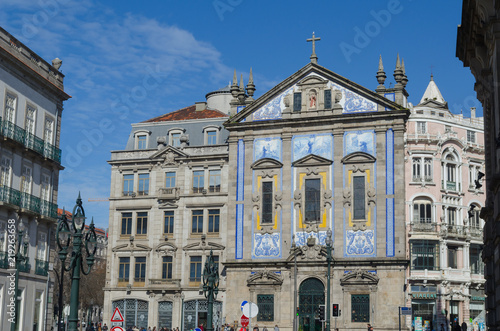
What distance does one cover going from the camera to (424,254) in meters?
58.1

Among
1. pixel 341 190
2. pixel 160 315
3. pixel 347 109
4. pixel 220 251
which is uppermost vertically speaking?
pixel 347 109

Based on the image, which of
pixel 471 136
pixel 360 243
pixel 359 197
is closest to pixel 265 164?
pixel 359 197

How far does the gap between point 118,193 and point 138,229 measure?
3.60 metres

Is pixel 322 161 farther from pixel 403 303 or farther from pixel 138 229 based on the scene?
pixel 138 229

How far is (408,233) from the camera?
193 ft

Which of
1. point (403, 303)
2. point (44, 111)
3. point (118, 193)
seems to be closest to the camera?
point (44, 111)

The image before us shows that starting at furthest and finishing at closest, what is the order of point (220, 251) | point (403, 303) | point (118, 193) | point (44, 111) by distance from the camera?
1. point (118, 193)
2. point (220, 251)
3. point (403, 303)
4. point (44, 111)

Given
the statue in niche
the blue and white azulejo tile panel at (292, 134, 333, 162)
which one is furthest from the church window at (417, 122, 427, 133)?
the statue in niche

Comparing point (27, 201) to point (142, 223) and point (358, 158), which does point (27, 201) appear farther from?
point (358, 158)

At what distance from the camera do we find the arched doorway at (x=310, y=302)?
172ft

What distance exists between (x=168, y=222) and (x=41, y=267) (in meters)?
21.5

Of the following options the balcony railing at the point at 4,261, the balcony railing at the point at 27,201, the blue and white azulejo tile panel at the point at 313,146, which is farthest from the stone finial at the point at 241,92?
the balcony railing at the point at 4,261

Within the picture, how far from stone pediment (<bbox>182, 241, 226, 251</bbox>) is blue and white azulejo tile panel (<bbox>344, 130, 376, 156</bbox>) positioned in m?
12.7

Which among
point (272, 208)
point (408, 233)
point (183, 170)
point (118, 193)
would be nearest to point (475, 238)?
point (408, 233)
